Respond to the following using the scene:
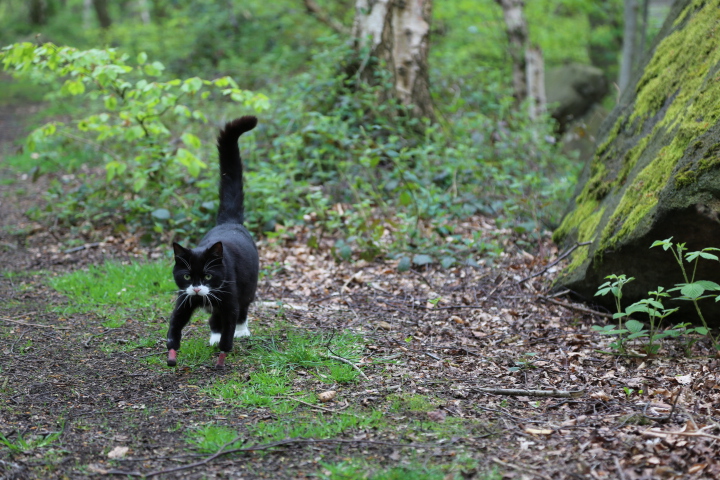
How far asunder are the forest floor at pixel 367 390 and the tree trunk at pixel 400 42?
3766 millimetres

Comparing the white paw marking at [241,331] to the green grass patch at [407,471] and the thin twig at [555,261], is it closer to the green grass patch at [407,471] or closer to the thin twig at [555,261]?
the green grass patch at [407,471]

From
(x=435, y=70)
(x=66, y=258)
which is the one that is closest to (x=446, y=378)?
(x=66, y=258)

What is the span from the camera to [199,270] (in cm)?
359

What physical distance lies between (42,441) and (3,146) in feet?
35.6

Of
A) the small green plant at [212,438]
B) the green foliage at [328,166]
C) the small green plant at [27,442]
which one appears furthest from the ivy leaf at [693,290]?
the small green plant at [27,442]

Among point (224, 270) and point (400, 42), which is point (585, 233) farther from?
point (400, 42)

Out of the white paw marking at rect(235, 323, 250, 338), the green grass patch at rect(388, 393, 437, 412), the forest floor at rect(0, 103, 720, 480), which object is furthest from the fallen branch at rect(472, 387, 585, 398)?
the white paw marking at rect(235, 323, 250, 338)

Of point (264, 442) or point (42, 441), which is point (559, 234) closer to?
point (264, 442)

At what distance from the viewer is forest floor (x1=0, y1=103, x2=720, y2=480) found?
272 cm

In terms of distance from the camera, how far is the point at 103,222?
6.99m

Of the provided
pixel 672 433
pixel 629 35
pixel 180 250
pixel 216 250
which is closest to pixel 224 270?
pixel 216 250

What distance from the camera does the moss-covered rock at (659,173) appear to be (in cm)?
372

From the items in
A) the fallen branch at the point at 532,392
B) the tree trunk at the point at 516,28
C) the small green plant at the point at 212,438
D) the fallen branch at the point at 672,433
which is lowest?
the small green plant at the point at 212,438

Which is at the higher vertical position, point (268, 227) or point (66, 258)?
point (268, 227)
